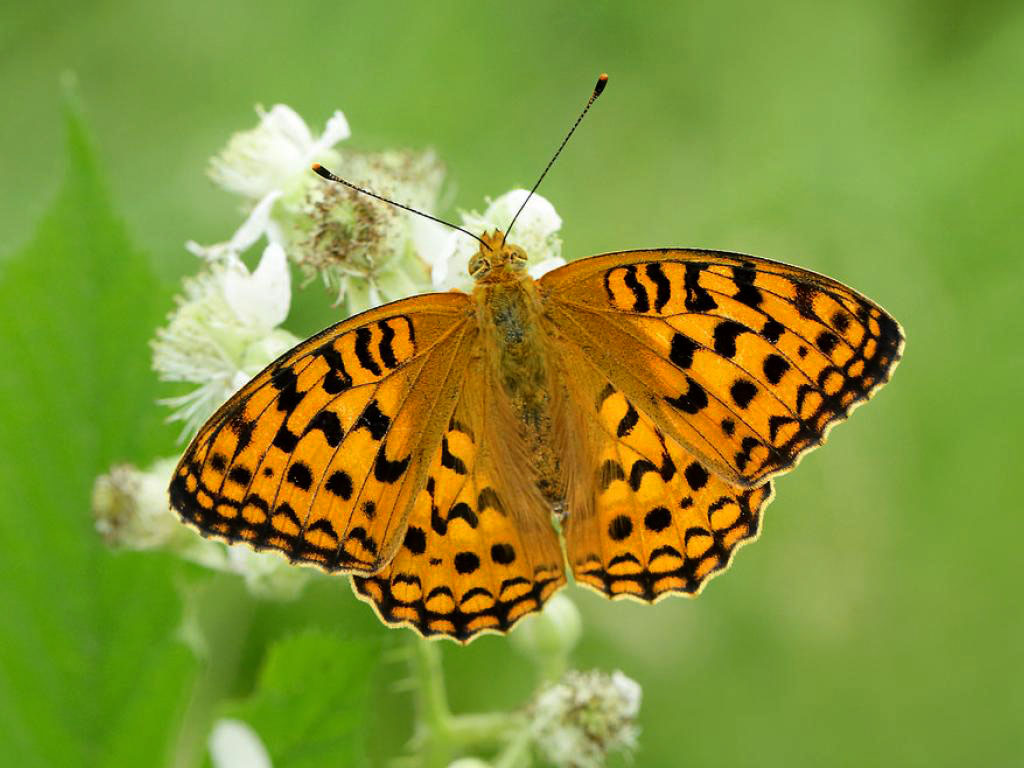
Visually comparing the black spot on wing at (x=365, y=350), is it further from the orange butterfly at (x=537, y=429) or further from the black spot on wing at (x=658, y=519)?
the black spot on wing at (x=658, y=519)

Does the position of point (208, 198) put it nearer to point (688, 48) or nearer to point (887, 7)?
point (688, 48)

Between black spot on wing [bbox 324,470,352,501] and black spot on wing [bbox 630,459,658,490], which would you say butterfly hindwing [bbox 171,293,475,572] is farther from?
black spot on wing [bbox 630,459,658,490]

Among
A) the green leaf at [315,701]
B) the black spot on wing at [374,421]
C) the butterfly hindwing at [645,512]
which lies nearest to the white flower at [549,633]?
the butterfly hindwing at [645,512]

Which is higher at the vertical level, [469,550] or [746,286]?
[746,286]

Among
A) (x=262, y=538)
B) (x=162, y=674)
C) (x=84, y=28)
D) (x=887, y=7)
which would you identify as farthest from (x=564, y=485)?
(x=84, y=28)

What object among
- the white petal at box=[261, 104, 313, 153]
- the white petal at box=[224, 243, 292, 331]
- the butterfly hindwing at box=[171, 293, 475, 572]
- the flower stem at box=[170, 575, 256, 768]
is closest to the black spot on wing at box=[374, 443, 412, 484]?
the butterfly hindwing at box=[171, 293, 475, 572]

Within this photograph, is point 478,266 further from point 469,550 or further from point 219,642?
point 219,642

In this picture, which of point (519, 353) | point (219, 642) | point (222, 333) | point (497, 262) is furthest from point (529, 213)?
point (219, 642)
